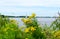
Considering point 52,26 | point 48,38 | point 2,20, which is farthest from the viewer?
point 2,20

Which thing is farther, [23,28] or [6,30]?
[23,28]

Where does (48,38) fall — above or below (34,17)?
below

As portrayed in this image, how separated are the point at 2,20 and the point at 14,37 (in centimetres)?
128

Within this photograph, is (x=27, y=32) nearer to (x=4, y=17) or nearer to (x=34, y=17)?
(x=34, y=17)

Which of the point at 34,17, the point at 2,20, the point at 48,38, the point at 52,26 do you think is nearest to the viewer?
the point at 34,17

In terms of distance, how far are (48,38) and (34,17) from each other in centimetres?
45

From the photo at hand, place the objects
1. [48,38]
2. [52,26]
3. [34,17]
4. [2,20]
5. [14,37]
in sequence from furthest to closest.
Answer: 1. [2,20]
2. [52,26]
3. [48,38]
4. [34,17]
5. [14,37]

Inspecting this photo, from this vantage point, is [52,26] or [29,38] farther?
[52,26]

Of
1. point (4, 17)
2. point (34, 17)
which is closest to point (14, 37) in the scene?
point (34, 17)

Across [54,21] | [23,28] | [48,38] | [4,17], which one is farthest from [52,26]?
[4,17]

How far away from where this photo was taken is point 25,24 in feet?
11.0

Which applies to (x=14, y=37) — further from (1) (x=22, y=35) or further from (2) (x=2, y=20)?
(2) (x=2, y=20)

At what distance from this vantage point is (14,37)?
3.18 m

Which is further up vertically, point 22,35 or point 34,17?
point 34,17
